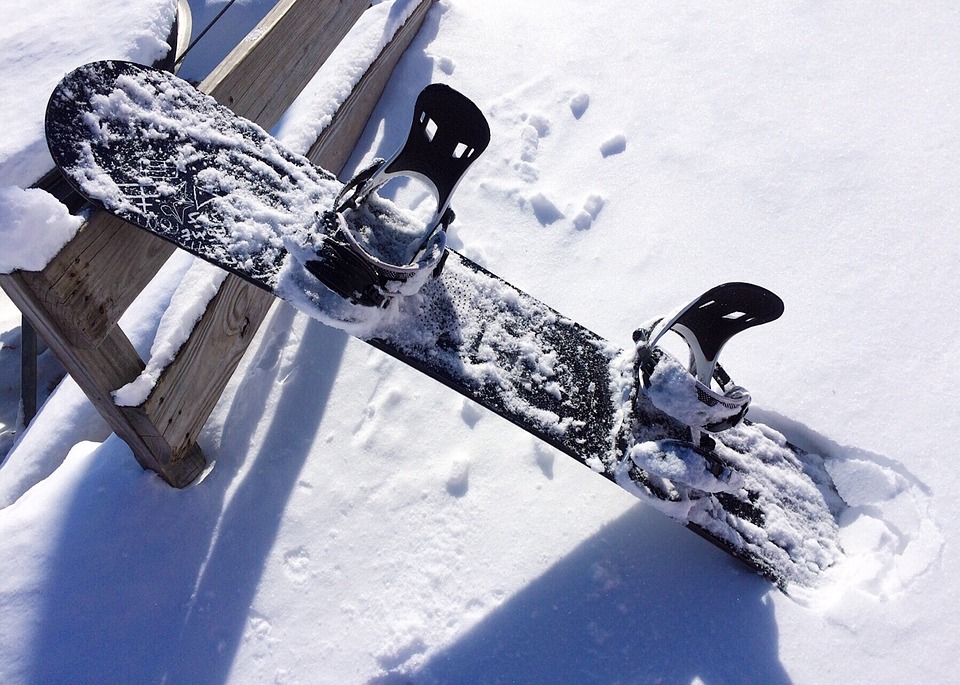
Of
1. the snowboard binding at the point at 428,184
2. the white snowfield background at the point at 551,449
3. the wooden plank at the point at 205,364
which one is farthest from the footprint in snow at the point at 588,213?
the wooden plank at the point at 205,364

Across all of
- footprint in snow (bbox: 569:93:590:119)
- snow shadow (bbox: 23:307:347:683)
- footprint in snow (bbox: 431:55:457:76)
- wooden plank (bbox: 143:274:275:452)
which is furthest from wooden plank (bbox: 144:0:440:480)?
footprint in snow (bbox: 569:93:590:119)

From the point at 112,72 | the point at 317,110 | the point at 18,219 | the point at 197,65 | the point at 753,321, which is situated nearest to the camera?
the point at 18,219

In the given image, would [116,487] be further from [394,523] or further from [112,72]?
[112,72]

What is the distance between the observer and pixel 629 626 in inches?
62.0

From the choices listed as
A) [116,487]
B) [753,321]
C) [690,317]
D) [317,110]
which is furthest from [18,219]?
[753,321]

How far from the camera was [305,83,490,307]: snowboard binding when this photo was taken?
1.53 metres

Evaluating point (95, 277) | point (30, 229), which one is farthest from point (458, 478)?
point (30, 229)

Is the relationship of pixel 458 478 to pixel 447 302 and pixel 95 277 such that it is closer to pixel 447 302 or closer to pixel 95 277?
pixel 447 302

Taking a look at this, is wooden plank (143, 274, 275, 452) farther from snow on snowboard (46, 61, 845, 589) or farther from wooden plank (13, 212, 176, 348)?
snow on snowboard (46, 61, 845, 589)

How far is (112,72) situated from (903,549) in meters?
2.49

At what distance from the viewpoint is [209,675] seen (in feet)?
5.20

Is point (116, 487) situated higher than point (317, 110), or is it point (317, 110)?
point (317, 110)

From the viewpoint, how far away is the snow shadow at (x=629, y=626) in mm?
1514

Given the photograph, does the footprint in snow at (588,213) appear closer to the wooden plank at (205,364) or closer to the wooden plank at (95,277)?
the wooden plank at (205,364)
